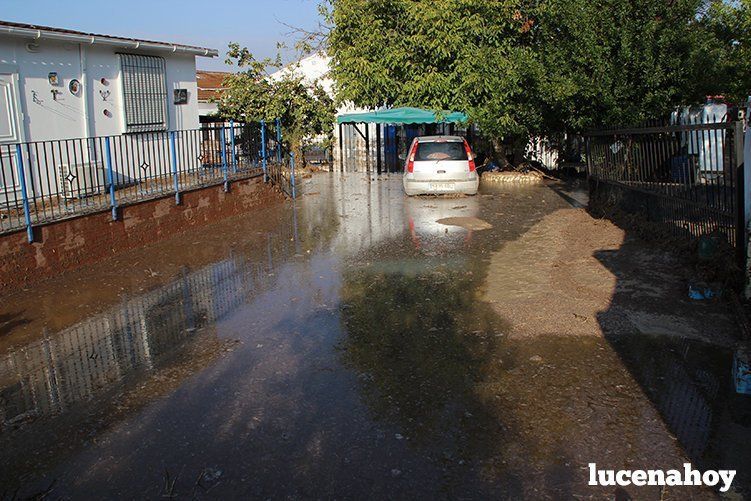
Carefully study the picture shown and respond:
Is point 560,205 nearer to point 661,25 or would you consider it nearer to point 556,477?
point 661,25

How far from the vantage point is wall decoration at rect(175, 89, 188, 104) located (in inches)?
621

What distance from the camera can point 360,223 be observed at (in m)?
13.3

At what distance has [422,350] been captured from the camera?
5898 millimetres

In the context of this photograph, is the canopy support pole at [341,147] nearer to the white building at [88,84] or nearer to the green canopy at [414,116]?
the green canopy at [414,116]

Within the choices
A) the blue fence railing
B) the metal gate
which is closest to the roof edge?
the blue fence railing

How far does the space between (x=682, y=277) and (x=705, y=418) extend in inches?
148

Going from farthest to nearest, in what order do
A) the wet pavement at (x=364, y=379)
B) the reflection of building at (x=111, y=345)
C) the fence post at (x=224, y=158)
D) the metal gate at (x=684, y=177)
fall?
the fence post at (x=224, y=158), the metal gate at (x=684, y=177), the reflection of building at (x=111, y=345), the wet pavement at (x=364, y=379)

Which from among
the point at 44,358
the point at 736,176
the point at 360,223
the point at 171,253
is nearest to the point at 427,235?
the point at 360,223

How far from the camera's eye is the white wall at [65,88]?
11.8 m

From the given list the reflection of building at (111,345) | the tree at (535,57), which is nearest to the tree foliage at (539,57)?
the tree at (535,57)

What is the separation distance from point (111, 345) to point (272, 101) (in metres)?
15.3

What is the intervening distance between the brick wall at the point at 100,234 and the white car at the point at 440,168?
4415 millimetres

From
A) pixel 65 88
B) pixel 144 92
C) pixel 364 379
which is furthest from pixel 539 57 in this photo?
pixel 364 379

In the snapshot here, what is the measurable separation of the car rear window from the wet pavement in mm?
6792
